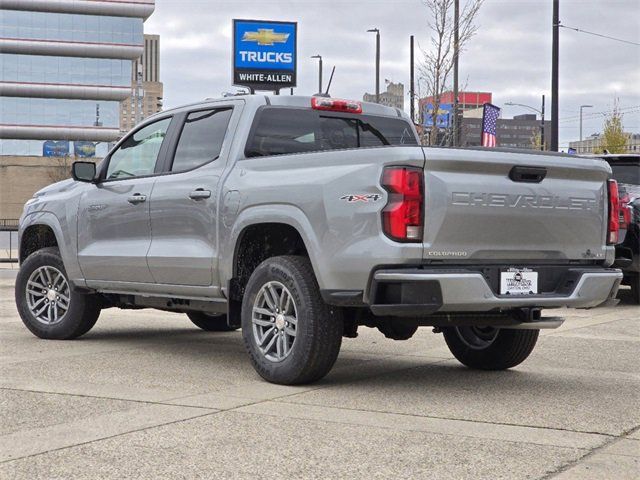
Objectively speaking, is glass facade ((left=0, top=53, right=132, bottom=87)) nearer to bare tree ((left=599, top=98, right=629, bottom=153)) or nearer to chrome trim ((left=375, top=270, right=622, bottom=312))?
bare tree ((left=599, top=98, right=629, bottom=153))

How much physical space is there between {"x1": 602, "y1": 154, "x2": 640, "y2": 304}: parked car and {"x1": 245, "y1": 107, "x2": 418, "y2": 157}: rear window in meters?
4.94

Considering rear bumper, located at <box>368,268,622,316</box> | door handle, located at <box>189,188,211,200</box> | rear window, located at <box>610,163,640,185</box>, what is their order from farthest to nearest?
rear window, located at <box>610,163,640,185</box> < door handle, located at <box>189,188,211,200</box> < rear bumper, located at <box>368,268,622,316</box>

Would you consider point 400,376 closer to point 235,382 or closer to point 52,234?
point 235,382

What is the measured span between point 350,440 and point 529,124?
190 meters

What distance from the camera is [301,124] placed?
25.0 feet

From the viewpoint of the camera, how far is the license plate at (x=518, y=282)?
625cm

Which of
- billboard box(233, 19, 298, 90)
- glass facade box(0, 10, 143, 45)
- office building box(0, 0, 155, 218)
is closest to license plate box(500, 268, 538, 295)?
billboard box(233, 19, 298, 90)

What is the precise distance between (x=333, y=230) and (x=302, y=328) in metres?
0.65

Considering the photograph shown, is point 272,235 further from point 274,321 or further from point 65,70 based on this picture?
point 65,70

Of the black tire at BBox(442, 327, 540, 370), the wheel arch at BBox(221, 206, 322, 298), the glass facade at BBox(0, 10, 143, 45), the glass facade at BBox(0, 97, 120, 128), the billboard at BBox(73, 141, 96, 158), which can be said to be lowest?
the black tire at BBox(442, 327, 540, 370)

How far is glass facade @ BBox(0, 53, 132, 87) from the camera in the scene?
9419 cm

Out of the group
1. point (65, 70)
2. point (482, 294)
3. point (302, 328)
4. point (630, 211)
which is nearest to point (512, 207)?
point (482, 294)

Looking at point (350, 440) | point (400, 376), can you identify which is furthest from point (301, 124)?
point (350, 440)

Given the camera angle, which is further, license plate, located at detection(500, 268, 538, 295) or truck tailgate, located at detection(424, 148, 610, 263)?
license plate, located at detection(500, 268, 538, 295)
